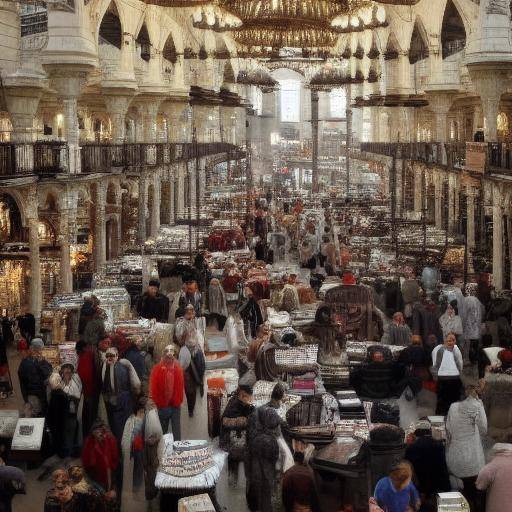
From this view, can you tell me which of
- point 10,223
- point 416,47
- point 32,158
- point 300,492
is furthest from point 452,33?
point 300,492

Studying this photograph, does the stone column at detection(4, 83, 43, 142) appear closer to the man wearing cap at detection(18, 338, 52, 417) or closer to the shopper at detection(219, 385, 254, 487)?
the man wearing cap at detection(18, 338, 52, 417)

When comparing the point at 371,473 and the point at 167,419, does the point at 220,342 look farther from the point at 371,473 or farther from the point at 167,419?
the point at 371,473

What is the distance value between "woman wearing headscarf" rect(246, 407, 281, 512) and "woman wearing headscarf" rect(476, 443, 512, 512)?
5.49 ft

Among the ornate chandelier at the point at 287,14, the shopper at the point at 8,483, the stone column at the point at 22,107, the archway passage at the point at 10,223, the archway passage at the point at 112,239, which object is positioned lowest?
the shopper at the point at 8,483

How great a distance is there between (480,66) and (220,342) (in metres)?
11.3

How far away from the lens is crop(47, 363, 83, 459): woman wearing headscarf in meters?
9.58

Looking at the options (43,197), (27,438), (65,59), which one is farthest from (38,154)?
(27,438)

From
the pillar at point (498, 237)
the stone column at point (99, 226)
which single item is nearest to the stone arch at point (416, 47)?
the stone column at point (99, 226)

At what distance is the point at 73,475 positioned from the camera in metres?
6.47

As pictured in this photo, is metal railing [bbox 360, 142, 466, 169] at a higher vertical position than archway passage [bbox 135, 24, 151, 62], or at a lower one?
lower

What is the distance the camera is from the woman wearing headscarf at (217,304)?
15.9 metres

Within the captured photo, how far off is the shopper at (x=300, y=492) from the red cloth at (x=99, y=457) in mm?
1845

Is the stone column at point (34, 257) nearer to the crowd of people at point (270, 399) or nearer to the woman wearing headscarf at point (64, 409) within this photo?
the crowd of people at point (270, 399)

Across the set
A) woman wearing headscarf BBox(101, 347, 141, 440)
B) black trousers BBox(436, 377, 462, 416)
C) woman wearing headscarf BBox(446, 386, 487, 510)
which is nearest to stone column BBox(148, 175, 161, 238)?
Result: black trousers BBox(436, 377, 462, 416)
